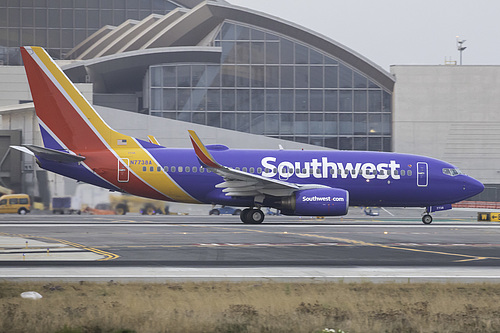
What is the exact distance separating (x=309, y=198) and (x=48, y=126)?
13.2 meters

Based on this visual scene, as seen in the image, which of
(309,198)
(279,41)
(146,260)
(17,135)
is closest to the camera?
→ (146,260)

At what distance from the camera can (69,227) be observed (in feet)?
97.4

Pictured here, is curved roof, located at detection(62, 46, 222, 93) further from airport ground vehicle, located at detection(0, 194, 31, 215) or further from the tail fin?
the tail fin

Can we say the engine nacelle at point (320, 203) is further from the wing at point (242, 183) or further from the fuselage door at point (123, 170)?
the fuselage door at point (123, 170)

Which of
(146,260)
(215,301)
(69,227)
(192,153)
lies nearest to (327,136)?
(192,153)

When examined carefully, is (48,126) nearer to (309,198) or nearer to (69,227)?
(69,227)

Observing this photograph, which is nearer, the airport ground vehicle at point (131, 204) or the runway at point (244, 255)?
the runway at point (244, 255)

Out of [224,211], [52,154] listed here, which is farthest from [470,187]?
[224,211]

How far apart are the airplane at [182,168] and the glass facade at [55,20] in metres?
55.9

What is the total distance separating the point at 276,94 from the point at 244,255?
46.0 meters

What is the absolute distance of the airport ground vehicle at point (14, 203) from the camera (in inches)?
1914

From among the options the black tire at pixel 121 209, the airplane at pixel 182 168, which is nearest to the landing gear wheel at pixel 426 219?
the airplane at pixel 182 168

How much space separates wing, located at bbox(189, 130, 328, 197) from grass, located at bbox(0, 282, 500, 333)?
59.6 feet

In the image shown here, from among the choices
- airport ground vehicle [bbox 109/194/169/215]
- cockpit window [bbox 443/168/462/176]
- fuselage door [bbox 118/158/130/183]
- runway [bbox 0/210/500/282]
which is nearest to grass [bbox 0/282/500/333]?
runway [bbox 0/210/500/282]
